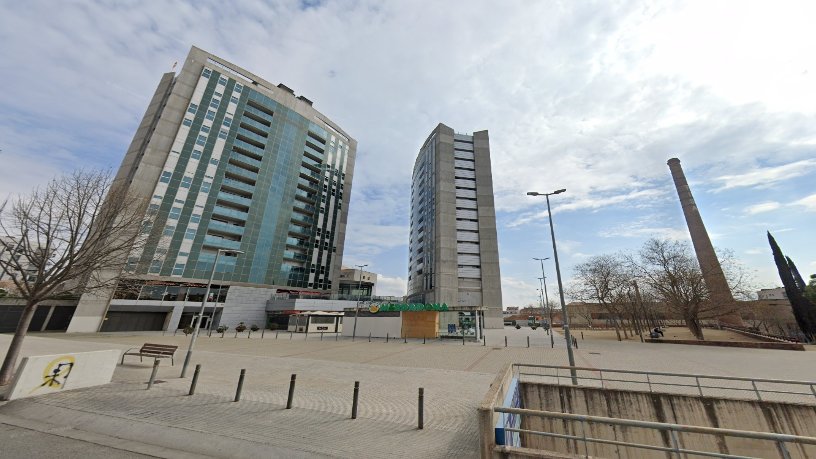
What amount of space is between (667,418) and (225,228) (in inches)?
2169

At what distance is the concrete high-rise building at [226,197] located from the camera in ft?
136

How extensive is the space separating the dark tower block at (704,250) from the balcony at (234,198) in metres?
63.9

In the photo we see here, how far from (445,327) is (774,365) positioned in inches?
992

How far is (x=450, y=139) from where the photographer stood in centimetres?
7038

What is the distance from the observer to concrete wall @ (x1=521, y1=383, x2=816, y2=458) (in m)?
8.29

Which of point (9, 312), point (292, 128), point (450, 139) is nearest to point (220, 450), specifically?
point (9, 312)

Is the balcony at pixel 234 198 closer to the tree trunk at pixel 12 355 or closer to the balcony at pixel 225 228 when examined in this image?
the balcony at pixel 225 228

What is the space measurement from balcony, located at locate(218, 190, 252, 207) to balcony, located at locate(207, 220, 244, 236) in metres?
3.94

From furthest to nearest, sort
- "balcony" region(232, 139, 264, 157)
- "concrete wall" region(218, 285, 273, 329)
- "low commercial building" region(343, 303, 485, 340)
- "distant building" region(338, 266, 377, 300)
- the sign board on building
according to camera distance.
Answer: "distant building" region(338, 266, 377, 300) → "balcony" region(232, 139, 264, 157) → "concrete wall" region(218, 285, 273, 329) → "low commercial building" region(343, 303, 485, 340) → the sign board on building

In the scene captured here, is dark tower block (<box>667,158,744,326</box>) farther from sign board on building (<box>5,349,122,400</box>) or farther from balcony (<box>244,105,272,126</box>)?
balcony (<box>244,105,272,126</box>)

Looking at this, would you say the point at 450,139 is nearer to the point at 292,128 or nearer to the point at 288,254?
the point at 292,128

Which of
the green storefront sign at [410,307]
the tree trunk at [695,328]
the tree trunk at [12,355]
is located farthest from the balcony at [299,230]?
the tree trunk at [695,328]

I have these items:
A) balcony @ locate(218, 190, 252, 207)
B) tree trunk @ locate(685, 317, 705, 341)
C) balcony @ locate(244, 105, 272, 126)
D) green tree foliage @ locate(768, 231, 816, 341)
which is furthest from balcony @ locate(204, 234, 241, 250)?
green tree foliage @ locate(768, 231, 816, 341)

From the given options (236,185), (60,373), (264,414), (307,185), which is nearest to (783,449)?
(264,414)
